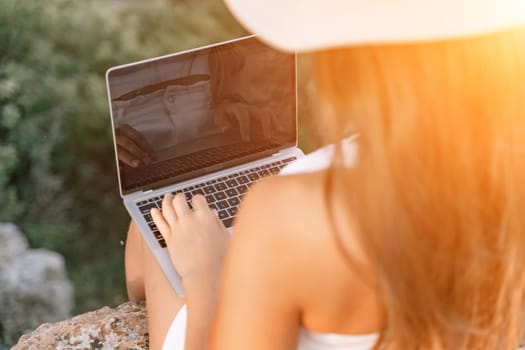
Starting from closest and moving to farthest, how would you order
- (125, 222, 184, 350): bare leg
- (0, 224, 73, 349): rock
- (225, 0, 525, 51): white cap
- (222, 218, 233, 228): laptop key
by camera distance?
(225, 0, 525, 51): white cap
(125, 222, 184, 350): bare leg
(222, 218, 233, 228): laptop key
(0, 224, 73, 349): rock

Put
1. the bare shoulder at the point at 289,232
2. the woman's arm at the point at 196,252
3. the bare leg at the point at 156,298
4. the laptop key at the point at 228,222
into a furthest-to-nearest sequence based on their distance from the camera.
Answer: the laptop key at the point at 228,222 → the bare leg at the point at 156,298 → the woman's arm at the point at 196,252 → the bare shoulder at the point at 289,232

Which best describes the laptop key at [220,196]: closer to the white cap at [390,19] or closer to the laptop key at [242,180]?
the laptop key at [242,180]

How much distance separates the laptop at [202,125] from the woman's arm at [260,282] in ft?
1.13

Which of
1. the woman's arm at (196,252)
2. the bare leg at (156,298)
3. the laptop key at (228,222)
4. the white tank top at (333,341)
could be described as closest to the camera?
the white tank top at (333,341)

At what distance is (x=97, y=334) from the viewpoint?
1308 mm

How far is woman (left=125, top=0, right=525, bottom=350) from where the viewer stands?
0.62 m

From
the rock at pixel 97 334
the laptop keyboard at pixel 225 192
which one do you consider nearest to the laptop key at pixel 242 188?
the laptop keyboard at pixel 225 192

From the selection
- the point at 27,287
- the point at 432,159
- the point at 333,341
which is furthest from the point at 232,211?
the point at 432,159

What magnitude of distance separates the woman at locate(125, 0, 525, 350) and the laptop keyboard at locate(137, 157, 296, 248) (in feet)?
1.36

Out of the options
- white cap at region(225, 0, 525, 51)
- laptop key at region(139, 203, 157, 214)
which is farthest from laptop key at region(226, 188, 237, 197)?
white cap at region(225, 0, 525, 51)

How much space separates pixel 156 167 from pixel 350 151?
0.62m

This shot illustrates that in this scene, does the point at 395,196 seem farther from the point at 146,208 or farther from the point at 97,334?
the point at 97,334

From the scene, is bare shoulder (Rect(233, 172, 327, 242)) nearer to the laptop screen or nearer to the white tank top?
the white tank top

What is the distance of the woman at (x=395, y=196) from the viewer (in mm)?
616
